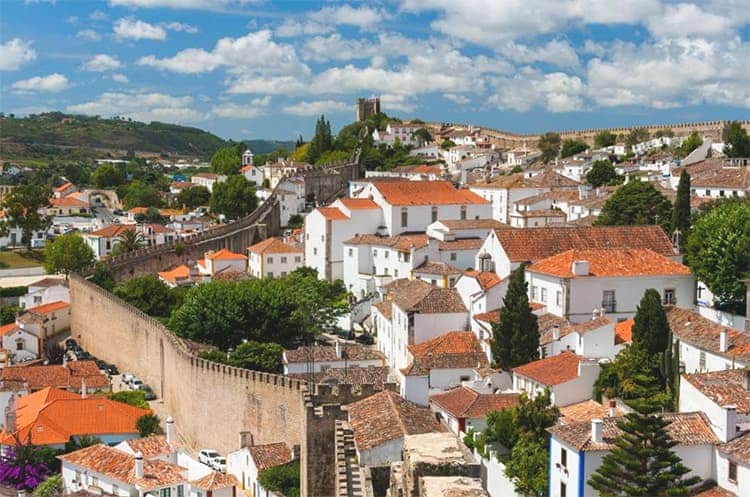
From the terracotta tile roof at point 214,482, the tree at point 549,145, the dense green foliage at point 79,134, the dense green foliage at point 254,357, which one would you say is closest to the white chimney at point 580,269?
the dense green foliage at point 254,357

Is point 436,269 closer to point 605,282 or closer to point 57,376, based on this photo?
point 605,282

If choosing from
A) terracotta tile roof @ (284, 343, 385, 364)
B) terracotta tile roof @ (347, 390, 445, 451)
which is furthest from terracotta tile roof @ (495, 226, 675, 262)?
terracotta tile roof @ (347, 390, 445, 451)

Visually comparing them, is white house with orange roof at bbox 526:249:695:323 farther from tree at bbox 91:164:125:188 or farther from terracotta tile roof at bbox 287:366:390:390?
tree at bbox 91:164:125:188

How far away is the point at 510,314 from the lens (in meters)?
23.6

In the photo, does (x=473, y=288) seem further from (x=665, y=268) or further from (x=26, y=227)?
(x=26, y=227)

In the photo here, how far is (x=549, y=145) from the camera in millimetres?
73125

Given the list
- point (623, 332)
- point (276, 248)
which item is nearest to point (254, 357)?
point (623, 332)

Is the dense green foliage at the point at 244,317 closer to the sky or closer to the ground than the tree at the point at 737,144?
closer to the ground

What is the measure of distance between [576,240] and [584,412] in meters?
12.0

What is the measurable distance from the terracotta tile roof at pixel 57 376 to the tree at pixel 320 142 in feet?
132

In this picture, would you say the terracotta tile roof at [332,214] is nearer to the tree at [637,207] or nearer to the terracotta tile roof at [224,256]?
the terracotta tile roof at [224,256]

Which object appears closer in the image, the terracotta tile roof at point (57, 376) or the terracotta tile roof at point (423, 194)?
the terracotta tile roof at point (57, 376)

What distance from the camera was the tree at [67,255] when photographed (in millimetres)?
56500

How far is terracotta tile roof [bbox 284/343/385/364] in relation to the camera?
2861cm
